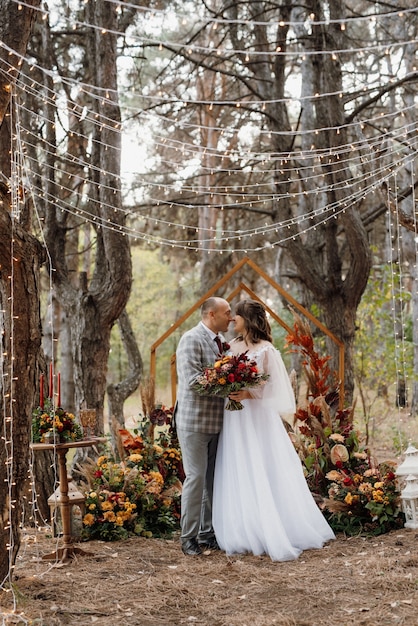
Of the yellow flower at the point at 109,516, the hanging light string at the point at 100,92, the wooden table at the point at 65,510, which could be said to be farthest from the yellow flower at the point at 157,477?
the hanging light string at the point at 100,92

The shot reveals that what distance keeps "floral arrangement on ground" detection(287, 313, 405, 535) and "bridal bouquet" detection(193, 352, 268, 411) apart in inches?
56.1

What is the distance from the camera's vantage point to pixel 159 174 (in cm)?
1154

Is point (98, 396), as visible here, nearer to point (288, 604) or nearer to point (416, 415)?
point (288, 604)

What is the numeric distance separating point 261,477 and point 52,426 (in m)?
1.52

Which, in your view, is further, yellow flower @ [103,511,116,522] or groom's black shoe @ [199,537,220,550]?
yellow flower @ [103,511,116,522]

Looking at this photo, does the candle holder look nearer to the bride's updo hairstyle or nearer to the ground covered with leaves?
the ground covered with leaves

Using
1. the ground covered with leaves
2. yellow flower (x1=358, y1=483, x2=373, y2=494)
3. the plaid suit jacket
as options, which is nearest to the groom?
the plaid suit jacket

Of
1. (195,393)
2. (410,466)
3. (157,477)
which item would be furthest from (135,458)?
(410,466)

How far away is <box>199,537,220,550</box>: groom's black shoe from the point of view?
567cm

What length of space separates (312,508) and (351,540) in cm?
39

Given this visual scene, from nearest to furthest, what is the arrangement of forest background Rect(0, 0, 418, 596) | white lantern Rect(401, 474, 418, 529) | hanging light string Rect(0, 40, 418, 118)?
forest background Rect(0, 0, 418, 596) < hanging light string Rect(0, 40, 418, 118) < white lantern Rect(401, 474, 418, 529)

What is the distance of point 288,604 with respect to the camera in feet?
14.0

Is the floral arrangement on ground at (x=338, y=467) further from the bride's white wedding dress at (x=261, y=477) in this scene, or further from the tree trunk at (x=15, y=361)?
the tree trunk at (x=15, y=361)

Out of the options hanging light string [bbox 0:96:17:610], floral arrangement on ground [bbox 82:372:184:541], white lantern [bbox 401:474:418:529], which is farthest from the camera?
floral arrangement on ground [bbox 82:372:184:541]
